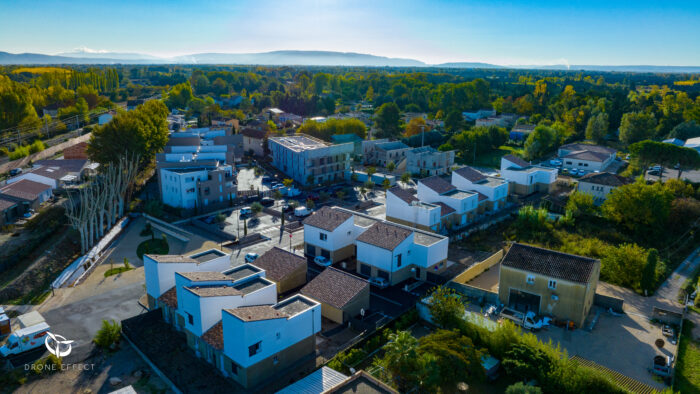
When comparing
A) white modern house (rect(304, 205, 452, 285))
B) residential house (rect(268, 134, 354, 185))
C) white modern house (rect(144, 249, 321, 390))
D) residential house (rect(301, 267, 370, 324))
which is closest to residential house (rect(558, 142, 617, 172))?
residential house (rect(268, 134, 354, 185))

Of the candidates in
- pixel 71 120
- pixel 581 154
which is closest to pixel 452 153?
pixel 581 154

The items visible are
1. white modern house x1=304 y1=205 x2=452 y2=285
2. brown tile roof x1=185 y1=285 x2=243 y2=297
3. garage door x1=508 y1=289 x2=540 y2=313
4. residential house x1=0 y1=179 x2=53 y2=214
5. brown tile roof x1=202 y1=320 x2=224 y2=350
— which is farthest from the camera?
residential house x1=0 y1=179 x2=53 y2=214

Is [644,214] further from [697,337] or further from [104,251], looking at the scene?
[104,251]

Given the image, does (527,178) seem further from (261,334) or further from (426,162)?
(261,334)

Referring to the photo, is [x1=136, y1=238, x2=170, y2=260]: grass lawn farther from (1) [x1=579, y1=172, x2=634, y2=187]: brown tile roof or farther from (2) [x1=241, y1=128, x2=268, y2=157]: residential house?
(1) [x1=579, y1=172, x2=634, y2=187]: brown tile roof

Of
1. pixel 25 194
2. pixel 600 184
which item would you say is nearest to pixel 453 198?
pixel 600 184

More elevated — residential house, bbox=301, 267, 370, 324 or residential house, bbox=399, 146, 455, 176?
residential house, bbox=399, 146, 455, 176

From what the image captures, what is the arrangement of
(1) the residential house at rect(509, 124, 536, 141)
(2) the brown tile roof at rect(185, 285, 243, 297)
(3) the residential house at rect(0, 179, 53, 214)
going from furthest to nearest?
(1) the residential house at rect(509, 124, 536, 141) < (3) the residential house at rect(0, 179, 53, 214) < (2) the brown tile roof at rect(185, 285, 243, 297)
